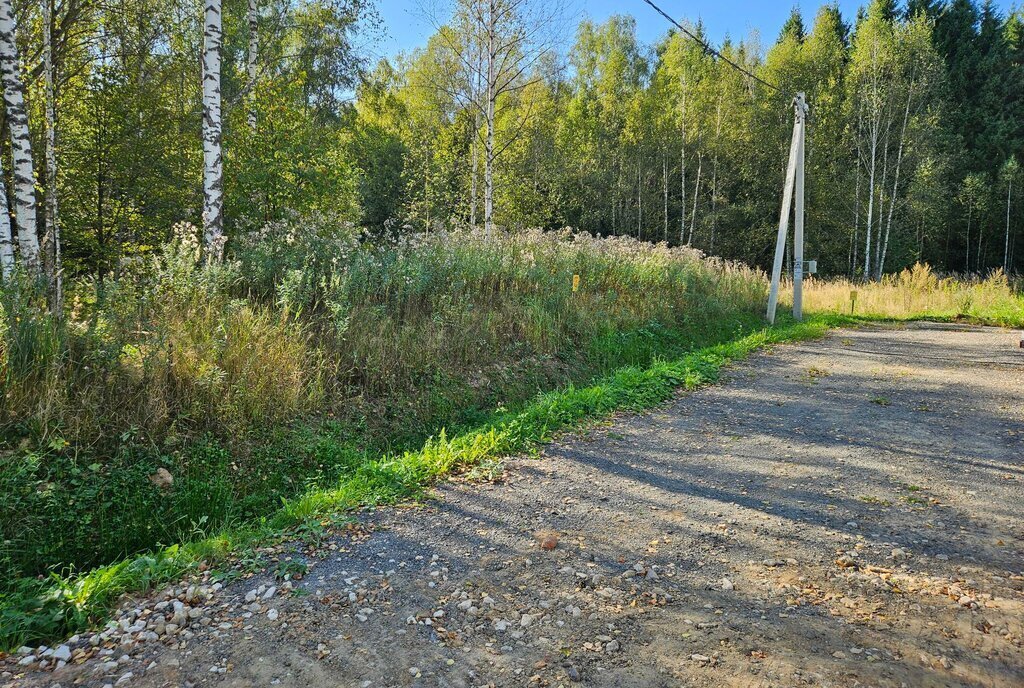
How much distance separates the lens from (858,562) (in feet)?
10.8

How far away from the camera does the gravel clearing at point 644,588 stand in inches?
96.7

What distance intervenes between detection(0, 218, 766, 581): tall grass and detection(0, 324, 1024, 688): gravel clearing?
1.36 metres

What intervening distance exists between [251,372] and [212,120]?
18.6ft

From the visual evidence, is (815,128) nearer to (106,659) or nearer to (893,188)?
(893,188)

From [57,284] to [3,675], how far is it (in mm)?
5230

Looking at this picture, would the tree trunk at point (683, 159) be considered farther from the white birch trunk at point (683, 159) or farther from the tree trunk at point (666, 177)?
the tree trunk at point (666, 177)

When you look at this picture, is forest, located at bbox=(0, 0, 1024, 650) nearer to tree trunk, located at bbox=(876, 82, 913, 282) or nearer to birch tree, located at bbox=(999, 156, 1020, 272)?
tree trunk, located at bbox=(876, 82, 913, 282)

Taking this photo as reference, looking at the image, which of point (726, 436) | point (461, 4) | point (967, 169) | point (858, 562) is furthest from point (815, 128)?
point (858, 562)

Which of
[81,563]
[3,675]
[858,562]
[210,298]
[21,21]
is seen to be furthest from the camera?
[21,21]

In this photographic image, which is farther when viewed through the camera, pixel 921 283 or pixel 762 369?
pixel 921 283

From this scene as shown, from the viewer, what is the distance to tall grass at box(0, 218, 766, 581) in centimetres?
430

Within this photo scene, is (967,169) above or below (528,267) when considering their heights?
above

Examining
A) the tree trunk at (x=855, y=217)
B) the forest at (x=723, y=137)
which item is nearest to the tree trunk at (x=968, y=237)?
the forest at (x=723, y=137)

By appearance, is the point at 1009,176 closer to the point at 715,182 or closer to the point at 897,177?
the point at 897,177
